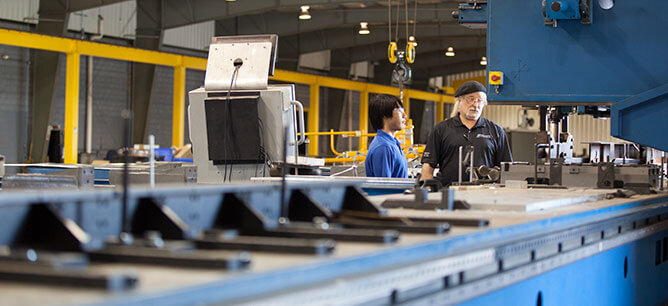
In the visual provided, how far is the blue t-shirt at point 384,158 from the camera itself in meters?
4.86

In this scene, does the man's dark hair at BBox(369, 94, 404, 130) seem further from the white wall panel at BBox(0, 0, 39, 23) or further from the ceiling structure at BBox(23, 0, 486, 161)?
the white wall panel at BBox(0, 0, 39, 23)

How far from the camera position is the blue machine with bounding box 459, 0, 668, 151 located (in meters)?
4.13

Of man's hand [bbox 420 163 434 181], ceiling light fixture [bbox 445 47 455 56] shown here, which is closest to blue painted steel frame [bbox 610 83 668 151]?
man's hand [bbox 420 163 434 181]

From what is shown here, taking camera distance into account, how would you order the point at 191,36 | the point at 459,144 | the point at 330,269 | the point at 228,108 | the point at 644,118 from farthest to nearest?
the point at 191,36 → the point at 228,108 → the point at 459,144 → the point at 644,118 → the point at 330,269

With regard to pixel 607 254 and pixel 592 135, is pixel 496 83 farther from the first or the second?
pixel 592 135

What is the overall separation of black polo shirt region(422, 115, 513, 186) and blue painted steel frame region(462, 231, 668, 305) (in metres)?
1.21

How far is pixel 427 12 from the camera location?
17594 mm

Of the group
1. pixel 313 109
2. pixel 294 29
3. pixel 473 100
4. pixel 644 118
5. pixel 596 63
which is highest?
pixel 294 29

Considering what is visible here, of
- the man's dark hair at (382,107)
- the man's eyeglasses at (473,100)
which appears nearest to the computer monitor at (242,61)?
the man's dark hair at (382,107)

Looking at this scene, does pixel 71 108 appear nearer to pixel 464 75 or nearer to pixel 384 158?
pixel 384 158

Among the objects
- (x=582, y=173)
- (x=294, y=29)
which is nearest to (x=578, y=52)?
(x=582, y=173)

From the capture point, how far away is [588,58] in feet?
14.0

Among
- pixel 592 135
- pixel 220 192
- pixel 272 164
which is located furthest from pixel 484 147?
pixel 592 135

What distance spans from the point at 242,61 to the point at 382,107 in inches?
45.6
